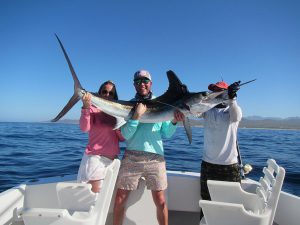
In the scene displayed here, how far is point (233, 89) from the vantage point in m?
2.69

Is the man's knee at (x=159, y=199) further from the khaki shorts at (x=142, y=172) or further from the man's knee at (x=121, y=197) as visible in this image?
the man's knee at (x=121, y=197)

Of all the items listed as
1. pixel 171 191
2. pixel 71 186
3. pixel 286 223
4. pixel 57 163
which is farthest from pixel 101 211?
pixel 57 163

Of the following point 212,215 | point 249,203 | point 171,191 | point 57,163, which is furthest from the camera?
point 57,163

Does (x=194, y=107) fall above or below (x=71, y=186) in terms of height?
above

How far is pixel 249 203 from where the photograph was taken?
2.77 metres

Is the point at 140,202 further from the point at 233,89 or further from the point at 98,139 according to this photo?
the point at 233,89

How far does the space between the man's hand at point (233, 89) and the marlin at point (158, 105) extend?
0.37m

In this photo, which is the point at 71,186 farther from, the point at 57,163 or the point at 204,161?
the point at 57,163

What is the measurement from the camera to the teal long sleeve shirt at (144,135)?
9.96 ft

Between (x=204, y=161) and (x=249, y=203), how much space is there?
663mm

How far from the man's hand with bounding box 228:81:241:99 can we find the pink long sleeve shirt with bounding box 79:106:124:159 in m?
1.30

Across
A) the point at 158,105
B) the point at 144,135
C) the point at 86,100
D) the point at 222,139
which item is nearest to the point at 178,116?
the point at 158,105

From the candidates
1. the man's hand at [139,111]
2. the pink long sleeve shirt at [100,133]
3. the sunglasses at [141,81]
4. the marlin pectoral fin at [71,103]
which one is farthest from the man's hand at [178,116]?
the marlin pectoral fin at [71,103]

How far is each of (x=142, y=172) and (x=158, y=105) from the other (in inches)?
29.6
